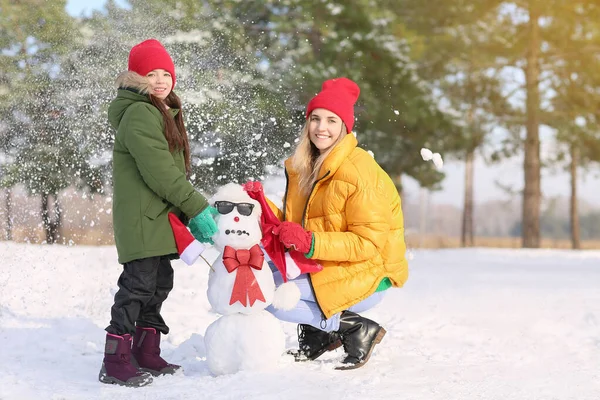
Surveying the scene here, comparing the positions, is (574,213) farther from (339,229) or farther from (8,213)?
(339,229)

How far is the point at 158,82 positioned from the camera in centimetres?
367

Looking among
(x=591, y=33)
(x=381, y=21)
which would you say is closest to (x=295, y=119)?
(x=381, y=21)

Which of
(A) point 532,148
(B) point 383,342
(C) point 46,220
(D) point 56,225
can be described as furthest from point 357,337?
(A) point 532,148

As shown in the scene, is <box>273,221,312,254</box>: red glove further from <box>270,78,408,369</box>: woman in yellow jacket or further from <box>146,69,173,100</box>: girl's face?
<box>146,69,173,100</box>: girl's face

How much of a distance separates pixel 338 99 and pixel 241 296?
1.27 meters

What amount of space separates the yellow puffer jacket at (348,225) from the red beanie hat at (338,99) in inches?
5.6

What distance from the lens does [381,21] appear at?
14.9 meters

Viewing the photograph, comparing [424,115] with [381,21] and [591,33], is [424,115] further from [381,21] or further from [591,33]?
[591,33]

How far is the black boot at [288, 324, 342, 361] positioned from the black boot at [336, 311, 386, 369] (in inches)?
5.8

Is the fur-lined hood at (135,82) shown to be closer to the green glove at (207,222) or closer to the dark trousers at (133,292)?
the green glove at (207,222)

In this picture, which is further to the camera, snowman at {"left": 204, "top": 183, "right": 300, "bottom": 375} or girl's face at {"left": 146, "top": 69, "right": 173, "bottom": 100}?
girl's face at {"left": 146, "top": 69, "right": 173, "bottom": 100}

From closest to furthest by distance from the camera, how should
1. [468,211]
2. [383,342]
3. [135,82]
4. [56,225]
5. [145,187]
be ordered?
[145,187] < [135,82] < [383,342] < [56,225] < [468,211]

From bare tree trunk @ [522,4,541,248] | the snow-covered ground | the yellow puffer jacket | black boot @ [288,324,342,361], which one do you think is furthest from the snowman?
bare tree trunk @ [522,4,541,248]

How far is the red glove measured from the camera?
3420mm
